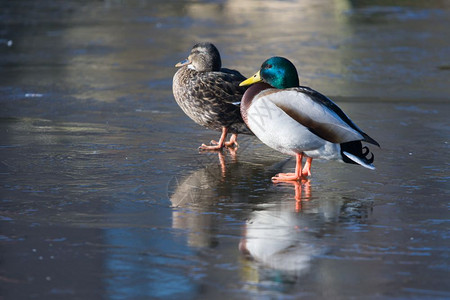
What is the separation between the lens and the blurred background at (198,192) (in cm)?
417

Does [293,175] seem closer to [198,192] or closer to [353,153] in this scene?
[353,153]

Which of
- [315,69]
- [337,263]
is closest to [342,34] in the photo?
[315,69]

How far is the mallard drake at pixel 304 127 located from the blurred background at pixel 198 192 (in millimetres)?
204

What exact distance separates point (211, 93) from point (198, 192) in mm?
1678

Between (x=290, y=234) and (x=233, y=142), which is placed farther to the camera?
(x=233, y=142)

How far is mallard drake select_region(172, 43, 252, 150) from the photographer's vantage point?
7.32 m

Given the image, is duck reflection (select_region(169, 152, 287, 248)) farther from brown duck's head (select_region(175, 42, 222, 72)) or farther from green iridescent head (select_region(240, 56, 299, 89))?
brown duck's head (select_region(175, 42, 222, 72))

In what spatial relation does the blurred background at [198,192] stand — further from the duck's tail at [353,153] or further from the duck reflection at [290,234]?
the duck's tail at [353,153]

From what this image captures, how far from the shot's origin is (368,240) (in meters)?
4.73

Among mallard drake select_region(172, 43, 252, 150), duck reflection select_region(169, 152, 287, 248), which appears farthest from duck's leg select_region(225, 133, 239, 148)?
duck reflection select_region(169, 152, 287, 248)

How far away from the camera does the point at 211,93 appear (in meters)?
7.33

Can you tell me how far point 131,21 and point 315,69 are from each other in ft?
22.6

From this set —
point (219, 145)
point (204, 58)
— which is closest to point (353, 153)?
point (219, 145)

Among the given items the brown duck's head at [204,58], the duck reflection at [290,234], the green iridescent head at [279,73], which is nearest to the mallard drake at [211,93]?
the brown duck's head at [204,58]
